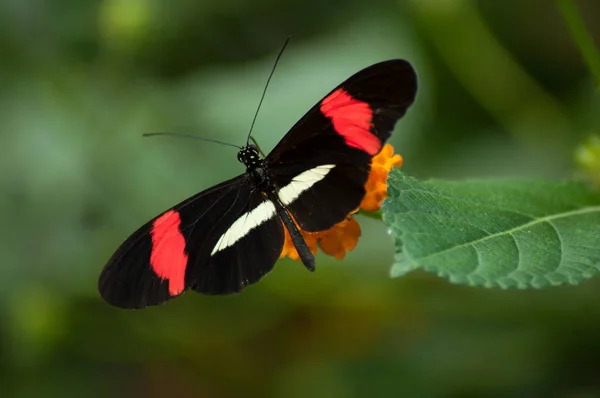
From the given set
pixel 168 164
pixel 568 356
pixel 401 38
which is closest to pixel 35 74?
pixel 168 164

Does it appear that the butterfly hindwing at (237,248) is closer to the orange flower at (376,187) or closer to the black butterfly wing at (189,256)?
the black butterfly wing at (189,256)

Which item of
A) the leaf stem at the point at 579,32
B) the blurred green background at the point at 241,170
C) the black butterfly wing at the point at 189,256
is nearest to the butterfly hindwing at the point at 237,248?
the black butterfly wing at the point at 189,256

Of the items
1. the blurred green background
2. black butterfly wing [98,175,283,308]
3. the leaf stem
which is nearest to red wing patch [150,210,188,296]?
black butterfly wing [98,175,283,308]

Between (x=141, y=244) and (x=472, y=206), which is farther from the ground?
(x=141, y=244)

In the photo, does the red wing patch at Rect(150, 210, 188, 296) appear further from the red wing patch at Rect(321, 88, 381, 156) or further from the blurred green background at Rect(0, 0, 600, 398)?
the blurred green background at Rect(0, 0, 600, 398)

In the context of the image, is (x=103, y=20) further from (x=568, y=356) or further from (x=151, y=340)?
(x=568, y=356)

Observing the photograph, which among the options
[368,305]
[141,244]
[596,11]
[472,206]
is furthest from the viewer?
[596,11]

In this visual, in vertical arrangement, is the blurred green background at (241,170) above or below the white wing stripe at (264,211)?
above

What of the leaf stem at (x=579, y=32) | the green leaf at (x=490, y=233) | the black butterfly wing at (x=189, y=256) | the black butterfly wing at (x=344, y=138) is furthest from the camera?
the leaf stem at (x=579, y=32)
